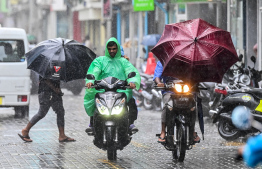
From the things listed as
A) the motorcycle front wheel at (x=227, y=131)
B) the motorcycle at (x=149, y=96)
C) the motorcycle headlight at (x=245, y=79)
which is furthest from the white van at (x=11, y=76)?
the motorcycle front wheel at (x=227, y=131)

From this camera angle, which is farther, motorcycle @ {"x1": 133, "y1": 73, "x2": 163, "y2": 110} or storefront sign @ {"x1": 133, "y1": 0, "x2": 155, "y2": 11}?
storefront sign @ {"x1": 133, "y1": 0, "x2": 155, "y2": 11}

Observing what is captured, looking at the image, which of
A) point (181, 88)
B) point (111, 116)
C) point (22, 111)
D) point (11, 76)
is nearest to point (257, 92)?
point (181, 88)

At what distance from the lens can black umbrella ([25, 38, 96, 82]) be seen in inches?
408

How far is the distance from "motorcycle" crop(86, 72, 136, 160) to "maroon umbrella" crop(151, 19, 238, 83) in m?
0.54

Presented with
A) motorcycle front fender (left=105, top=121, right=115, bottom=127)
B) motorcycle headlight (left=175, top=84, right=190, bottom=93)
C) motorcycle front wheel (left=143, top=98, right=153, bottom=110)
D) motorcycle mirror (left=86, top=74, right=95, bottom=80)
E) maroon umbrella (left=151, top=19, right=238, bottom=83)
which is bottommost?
motorcycle front wheel (left=143, top=98, right=153, bottom=110)

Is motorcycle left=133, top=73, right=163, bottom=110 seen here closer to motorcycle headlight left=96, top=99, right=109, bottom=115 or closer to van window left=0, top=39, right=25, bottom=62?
van window left=0, top=39, right=25, bottom=62

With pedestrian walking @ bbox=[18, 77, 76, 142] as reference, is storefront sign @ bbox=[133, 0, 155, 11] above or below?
above

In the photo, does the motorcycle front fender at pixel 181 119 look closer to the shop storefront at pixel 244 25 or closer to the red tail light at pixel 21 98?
the red tail light at pixel 21 98

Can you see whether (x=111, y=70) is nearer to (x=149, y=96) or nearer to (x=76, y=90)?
(x=149, y=96)

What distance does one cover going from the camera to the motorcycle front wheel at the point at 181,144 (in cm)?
812

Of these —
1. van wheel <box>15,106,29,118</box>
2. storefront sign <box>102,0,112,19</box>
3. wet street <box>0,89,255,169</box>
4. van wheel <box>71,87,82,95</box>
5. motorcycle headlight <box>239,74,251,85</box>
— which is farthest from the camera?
storefront sign <box>102,0,112,19</box>

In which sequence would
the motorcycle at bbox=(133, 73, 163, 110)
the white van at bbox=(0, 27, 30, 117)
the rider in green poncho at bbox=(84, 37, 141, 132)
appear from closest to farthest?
the rider in green poncho at bbox=(84, 37, 141, 132)
the white van at bbox=(0, 27, 30, 117)
the motorcycle at bbox=(133, 73, 163, 110)

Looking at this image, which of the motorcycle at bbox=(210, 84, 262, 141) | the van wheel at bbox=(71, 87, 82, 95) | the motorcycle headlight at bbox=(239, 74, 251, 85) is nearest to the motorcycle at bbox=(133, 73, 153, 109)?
the van wheel at bbox=(71, 87, 82, 95)

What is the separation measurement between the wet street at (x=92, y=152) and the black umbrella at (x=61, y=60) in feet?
3.53
